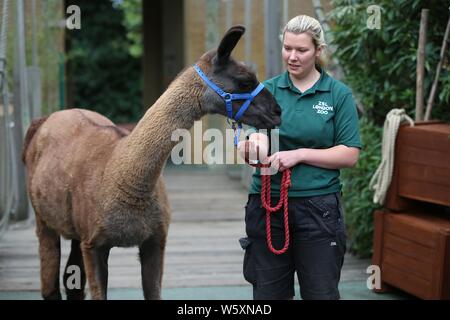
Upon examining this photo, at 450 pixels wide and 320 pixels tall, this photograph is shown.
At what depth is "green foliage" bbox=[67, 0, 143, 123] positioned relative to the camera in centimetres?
2189

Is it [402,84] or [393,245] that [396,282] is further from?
[402,84]

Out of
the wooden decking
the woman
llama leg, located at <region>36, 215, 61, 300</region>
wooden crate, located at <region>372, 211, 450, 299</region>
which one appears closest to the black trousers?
the woman

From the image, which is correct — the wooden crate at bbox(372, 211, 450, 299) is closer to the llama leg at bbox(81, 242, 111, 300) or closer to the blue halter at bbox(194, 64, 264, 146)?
the blue halter at bbox(194, 64, 264, 146)

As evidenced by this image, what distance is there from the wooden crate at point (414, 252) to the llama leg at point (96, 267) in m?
1.97

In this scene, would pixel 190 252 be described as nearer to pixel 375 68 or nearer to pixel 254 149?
pixel 375 68

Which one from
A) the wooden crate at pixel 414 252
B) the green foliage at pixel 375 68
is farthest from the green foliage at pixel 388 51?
the wooden crate at pixel 414 252

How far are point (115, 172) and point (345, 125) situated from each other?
4.35 feet

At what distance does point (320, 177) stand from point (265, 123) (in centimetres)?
38

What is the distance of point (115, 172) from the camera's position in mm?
4289

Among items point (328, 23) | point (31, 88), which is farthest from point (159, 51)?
point (328, 23)

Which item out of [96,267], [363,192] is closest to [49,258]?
[96,267]

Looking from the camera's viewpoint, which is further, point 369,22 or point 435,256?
point 369,22

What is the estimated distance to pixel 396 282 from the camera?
5.54 metres

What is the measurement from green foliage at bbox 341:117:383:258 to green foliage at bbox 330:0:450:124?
0.24 m
